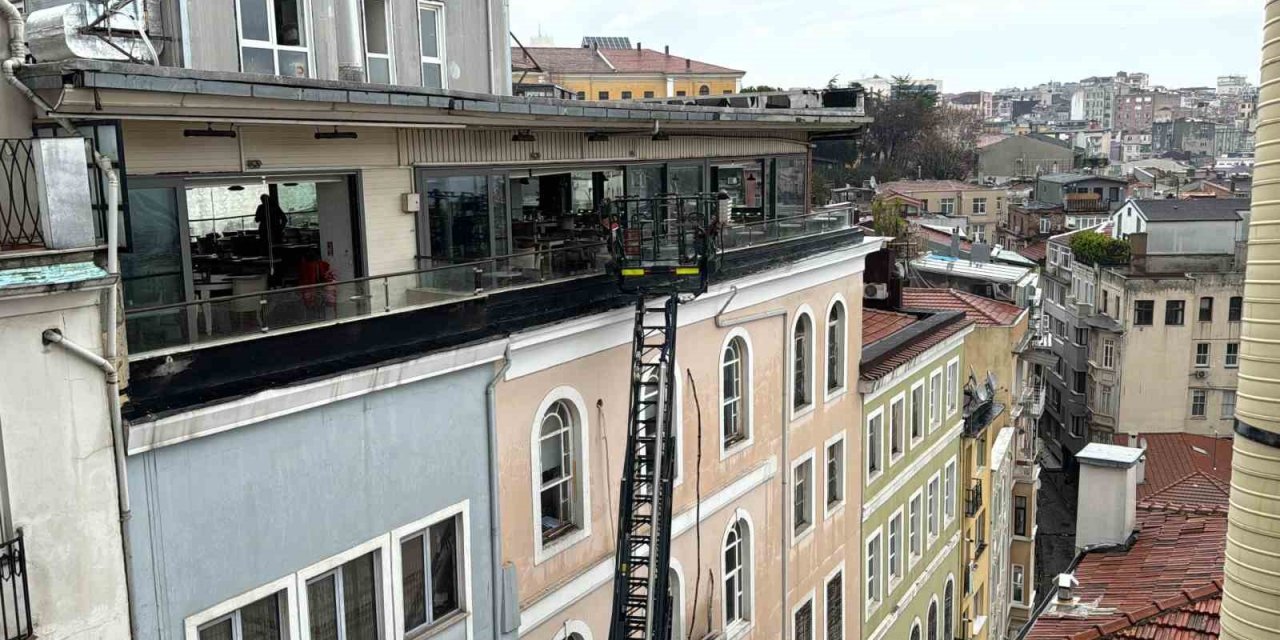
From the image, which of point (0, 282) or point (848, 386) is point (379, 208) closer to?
point (0, 282)

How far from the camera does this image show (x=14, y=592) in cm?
759

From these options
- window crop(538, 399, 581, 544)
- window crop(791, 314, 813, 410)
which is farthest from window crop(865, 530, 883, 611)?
window crop(538, 399, 581, 544)

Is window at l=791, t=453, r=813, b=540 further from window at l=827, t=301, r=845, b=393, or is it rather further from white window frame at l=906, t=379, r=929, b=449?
white window frame at l=906, t=379, r=929, b=449

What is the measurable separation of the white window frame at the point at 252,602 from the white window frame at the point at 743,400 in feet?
25.9

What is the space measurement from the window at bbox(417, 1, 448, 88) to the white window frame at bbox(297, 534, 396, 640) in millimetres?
6660

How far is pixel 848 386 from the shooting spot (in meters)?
20.9

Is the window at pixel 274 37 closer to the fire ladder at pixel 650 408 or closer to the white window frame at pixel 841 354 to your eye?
the fire ladder at pixel 650 408

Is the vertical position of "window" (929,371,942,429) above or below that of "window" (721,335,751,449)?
below

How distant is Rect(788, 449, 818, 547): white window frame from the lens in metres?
19.0

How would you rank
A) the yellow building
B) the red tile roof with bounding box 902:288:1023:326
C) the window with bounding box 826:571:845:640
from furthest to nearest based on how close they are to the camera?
the yellow building, the red tile roof with bounding box 902:288:1023:326, the window with bounding box 826:571:845:640

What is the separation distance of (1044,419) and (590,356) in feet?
203

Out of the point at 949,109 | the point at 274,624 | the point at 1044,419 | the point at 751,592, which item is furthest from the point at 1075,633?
the point at 949,109

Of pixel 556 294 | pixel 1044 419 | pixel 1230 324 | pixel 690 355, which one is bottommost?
pixel 1044 419

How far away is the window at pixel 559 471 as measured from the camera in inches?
512
